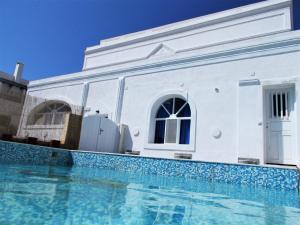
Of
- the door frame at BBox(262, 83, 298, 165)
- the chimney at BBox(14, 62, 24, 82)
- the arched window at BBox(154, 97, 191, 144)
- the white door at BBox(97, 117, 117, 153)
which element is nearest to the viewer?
the door frame at BBox(262, 83, 298, 165)

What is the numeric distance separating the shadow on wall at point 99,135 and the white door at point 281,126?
6763mm

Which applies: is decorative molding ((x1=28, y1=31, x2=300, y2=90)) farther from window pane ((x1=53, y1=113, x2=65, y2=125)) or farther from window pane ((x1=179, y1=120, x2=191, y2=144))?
window pane ((x1=179, y1=120, x2=191, y2=144))

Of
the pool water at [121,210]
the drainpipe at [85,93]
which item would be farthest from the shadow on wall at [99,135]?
the pool water at [121,210]

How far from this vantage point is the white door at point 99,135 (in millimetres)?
12039

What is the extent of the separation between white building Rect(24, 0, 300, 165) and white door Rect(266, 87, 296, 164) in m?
0.03

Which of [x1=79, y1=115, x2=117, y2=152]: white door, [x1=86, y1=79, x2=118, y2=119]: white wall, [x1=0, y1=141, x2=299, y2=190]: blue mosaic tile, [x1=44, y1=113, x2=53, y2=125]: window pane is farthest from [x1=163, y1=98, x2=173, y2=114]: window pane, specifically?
[x1=44, y1=113, x2=53, y2=125]: window pane

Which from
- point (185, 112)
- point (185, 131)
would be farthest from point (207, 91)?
point (185, 131)

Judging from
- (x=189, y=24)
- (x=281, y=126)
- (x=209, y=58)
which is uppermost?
(x=189, y=24)

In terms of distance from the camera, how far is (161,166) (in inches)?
320

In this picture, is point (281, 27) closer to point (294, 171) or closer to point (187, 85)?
point (187, 85)

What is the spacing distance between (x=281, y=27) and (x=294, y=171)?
31.1ft

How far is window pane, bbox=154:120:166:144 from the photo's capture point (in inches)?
454

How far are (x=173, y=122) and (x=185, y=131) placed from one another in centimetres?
77

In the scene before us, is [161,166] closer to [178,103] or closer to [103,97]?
[178,103]
